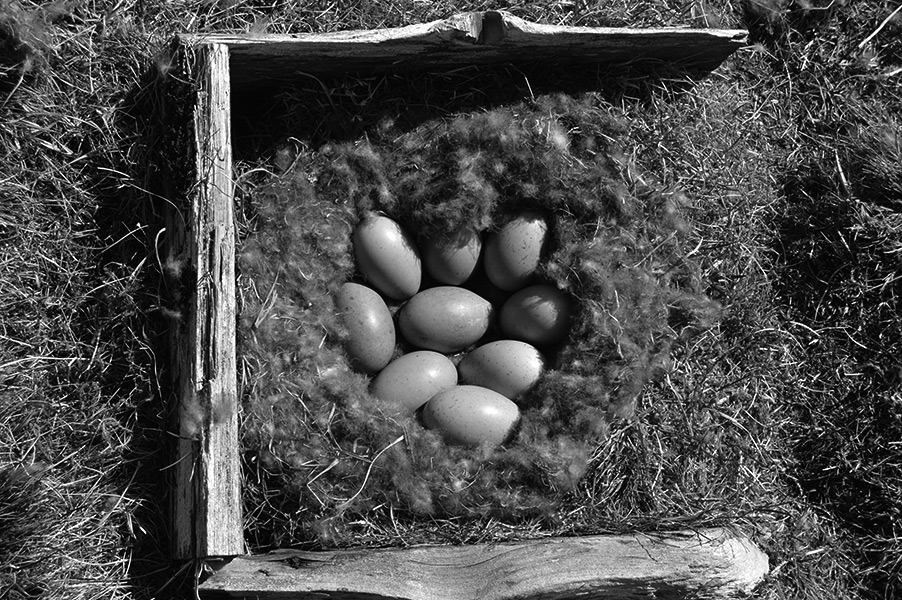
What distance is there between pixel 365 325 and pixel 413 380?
0.72ft

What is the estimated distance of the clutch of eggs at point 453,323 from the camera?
246 cm

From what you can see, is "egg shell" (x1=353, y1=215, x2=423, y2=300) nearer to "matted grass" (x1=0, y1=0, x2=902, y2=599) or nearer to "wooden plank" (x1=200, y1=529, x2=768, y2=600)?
"matted grass" (x1=0, y1=0, x2=902, y2=599)

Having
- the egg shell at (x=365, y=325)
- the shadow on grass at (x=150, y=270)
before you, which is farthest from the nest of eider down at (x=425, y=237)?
the shadow on grass at (x=150, y=270)

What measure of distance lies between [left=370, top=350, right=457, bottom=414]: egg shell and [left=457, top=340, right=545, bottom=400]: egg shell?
81 millimetres

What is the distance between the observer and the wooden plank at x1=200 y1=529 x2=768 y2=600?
83.3 inches

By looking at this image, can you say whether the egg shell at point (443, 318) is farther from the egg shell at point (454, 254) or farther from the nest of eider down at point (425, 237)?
the nest of eider down at point (425, 237)

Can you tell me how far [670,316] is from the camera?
2484 millimetres

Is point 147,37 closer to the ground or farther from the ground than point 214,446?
farther from the ground

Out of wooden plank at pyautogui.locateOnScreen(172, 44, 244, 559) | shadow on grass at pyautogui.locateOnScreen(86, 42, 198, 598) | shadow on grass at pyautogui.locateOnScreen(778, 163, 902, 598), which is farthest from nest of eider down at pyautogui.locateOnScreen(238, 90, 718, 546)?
shadow on grass at pyautogui.locateOnScreen(778, 163, 902, 598)

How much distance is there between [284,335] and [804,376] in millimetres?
1640

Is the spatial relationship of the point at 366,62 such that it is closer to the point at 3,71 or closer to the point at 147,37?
the point at 147,37

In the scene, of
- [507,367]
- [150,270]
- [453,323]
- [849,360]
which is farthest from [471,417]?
[849,360]

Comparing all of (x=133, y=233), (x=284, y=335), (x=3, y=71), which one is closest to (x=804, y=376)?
(x=284, y=335)

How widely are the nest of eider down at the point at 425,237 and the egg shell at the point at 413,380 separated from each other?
0.22 feet
